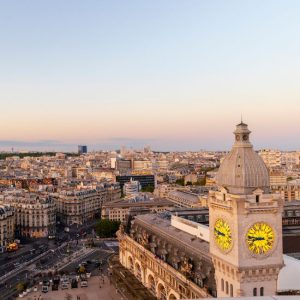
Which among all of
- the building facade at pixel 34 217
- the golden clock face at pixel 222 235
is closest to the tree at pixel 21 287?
the building facade at pixel 34 217

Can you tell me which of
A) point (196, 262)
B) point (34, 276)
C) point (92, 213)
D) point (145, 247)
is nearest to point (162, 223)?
point (145, 247)

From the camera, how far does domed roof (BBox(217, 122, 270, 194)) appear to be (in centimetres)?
3853

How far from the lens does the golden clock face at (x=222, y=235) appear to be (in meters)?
38.7

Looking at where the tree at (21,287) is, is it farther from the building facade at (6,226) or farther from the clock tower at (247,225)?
the clock tower at (247,225)

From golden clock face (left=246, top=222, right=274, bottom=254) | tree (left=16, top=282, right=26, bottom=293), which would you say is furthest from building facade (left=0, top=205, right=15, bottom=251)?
golden clock face (left=246, top=222, right=274, bottom=254)

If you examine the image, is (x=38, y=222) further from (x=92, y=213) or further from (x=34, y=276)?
(x=34, y=276)

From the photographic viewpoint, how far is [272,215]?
3866 centimetres

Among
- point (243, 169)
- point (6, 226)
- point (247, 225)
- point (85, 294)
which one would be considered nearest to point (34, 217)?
point (6, 226)

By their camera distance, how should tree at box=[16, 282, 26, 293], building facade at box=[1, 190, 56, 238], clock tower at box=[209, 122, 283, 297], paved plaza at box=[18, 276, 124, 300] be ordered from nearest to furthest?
clock tower at box=[209, 122, 283, 297] < paved plaza at box=[18, 276, 124, 300] < tree at box=[16, 282, 26, 293] < building facade at box=[1, 190, 56, 238]

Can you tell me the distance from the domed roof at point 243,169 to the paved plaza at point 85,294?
4735 centimetres

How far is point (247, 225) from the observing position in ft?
124

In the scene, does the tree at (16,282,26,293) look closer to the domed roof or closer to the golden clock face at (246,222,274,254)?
the domed roof

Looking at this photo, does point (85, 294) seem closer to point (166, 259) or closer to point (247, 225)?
point (166, 259)

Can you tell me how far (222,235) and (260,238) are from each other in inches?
110
